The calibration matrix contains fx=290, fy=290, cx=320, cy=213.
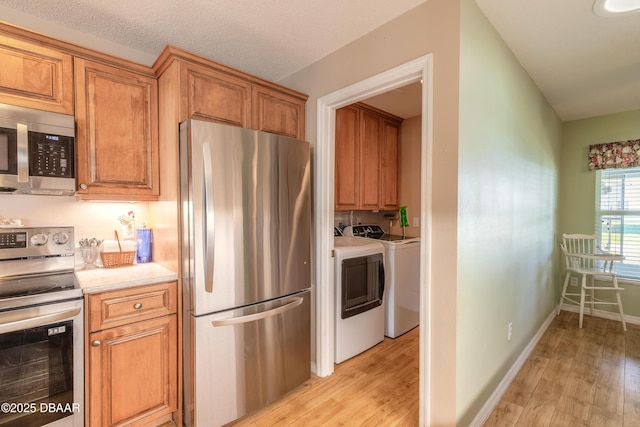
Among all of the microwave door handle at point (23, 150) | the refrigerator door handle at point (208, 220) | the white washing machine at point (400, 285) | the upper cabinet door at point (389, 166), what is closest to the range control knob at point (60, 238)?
the microwave door handle at point (23, 150)

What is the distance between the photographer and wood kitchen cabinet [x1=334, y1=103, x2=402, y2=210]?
2.90m

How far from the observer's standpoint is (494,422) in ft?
5.83

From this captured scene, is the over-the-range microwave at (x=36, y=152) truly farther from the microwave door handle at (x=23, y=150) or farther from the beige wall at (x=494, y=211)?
the beige wall at (x=494, y=211)

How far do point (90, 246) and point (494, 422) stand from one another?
2.83m

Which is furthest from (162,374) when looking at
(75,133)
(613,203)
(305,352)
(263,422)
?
(613,203)

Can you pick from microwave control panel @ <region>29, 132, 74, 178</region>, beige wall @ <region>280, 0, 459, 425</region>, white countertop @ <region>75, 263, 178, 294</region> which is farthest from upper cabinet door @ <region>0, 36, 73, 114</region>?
beige wall @ <region>280, 0, 459, 425</region>

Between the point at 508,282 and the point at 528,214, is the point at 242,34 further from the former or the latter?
the point at 528,214

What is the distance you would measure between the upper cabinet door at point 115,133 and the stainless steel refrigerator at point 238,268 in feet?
1.43

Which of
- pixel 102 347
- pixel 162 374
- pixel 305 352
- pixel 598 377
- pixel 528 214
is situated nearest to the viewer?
pixel 102 347

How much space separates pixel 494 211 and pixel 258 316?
65.9 inches

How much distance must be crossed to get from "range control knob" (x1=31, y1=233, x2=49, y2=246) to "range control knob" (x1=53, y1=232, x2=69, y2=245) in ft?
0.13

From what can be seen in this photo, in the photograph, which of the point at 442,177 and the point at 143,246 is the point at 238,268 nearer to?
the point at 143,246

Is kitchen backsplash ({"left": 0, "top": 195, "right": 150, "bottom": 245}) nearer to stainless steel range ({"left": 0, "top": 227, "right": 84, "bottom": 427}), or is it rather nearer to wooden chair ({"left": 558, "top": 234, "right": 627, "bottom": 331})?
stainless steel range ({"left": 0, "top": 227, "right": 84, "bottom": 427})

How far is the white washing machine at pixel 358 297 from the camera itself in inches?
95.1
